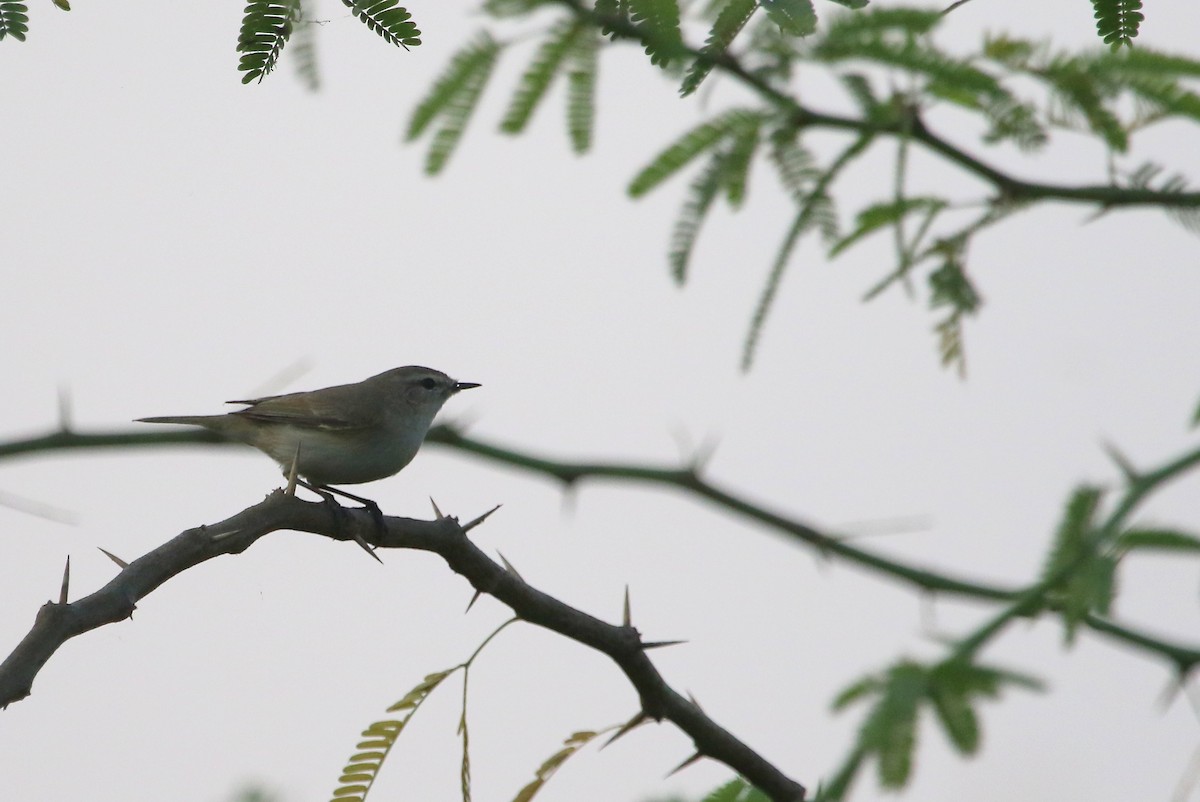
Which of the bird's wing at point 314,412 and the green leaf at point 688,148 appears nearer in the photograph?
the green leaf at point 688,148

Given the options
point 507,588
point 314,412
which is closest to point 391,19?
point 507,588

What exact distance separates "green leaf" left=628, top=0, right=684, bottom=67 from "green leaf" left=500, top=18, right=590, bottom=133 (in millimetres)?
931

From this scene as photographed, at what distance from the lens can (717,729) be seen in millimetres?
2980

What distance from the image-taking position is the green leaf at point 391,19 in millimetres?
2463

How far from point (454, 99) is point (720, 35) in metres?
1.96

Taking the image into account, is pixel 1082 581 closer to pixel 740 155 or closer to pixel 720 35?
pixel 720 35

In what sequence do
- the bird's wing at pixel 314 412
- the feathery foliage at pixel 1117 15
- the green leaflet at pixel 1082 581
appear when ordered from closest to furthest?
the green leaflet at pixel 1082 581
the feathery foliage at pixel 1117 15
the bird's wing at pixel 314 412

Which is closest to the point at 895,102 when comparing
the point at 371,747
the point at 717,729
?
the point at 717,729

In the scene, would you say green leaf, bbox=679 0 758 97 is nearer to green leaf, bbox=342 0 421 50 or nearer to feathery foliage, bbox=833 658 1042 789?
green leaf, bbox=342 0 421 50

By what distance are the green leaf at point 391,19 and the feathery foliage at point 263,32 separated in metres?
0.13

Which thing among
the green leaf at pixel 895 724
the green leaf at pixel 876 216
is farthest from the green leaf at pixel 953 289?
the green leaf at pixel 895 724

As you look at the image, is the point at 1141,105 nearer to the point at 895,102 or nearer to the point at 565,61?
the point at 895,102

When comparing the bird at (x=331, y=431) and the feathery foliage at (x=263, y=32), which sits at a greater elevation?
the bird at (x=331, y=431)

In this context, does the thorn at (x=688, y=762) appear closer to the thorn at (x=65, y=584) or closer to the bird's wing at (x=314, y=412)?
the thorn at (x=65, y=584)
